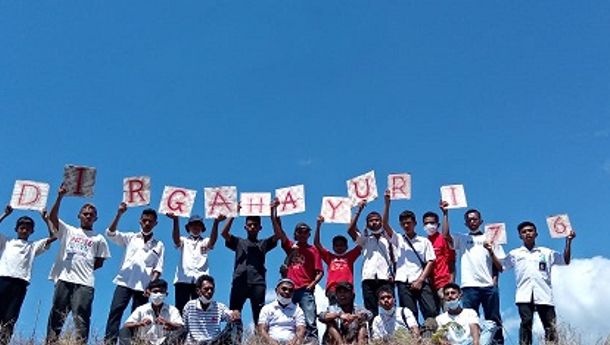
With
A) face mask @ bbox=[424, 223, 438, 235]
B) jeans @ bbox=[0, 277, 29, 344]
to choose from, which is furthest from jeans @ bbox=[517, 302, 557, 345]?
jeans @ bbox=[0, 277, 29, 344]

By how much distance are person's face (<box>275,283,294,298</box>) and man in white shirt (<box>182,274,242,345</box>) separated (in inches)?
31.0

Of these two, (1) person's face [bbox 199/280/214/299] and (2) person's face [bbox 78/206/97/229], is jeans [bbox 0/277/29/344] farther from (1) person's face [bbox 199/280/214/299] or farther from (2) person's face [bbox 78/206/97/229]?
(1) person's face [bbox 199/280/214/299]

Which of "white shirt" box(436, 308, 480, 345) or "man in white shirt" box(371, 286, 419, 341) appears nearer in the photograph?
"white shirt" box(436, 308, 480, 345)

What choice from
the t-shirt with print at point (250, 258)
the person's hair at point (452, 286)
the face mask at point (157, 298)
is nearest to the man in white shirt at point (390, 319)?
the person's hair at point (452, 286)

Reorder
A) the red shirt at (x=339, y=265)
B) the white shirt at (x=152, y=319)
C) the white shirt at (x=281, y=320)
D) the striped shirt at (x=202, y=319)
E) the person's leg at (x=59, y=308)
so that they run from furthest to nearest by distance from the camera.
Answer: the red shirt at (x=339, y=265) < the white shirt at (x=281, y=320) < the striped shirt at (x=202, y=319) < the person's leg at (x=59, y=308) < the white shirt at (x=152, y=319)

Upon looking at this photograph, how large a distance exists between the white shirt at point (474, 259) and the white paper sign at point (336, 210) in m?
1.75

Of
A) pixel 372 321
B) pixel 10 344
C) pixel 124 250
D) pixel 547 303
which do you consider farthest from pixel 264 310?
pixel 547 303

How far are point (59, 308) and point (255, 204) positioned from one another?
3.46m

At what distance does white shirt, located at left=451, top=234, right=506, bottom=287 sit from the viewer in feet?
39.8

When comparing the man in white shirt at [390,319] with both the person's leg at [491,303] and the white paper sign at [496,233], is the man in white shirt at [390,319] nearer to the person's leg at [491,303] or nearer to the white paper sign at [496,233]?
the person's leg at [491,303]

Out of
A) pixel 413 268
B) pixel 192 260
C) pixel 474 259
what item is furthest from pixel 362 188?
pixel 192 260

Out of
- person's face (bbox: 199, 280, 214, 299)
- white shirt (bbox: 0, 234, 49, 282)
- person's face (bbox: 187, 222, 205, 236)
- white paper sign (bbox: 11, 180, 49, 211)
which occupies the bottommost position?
person's face (bbox: 199, 280, 214, 299)

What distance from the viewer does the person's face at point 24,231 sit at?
1152 cm

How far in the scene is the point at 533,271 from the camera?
12.1m
